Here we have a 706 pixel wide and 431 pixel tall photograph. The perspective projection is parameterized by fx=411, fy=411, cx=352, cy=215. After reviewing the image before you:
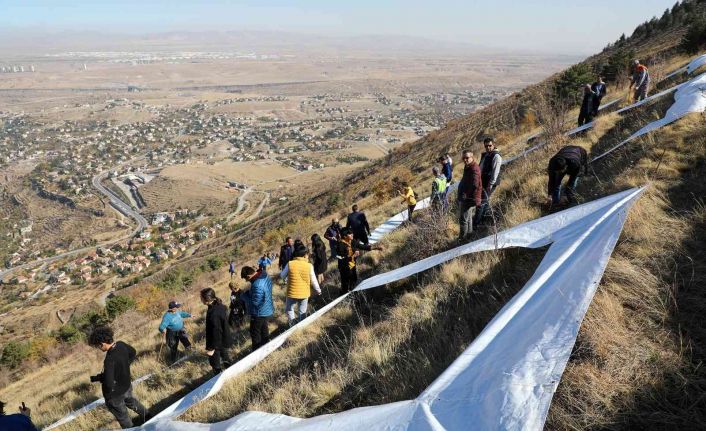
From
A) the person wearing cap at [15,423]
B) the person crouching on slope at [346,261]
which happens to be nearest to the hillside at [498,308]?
the person crouching on slope at [346,261]

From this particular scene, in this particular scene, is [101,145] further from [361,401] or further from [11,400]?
[361,401]

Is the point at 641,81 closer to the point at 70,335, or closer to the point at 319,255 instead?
the point at 319,255

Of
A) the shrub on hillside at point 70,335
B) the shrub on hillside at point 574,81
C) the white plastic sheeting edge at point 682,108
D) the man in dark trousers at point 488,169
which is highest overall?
the shrub on hillside at point 574,81

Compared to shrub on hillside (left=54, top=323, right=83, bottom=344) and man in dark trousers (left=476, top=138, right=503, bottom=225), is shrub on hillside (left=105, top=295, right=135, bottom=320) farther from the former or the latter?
man in dark trousers (left=476, top=138, right=503, bottom=225)

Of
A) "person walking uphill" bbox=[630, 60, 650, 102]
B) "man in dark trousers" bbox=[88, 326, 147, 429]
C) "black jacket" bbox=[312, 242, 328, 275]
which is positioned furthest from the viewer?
"person walking uphill" bbox=[630, 60, 650, 102]

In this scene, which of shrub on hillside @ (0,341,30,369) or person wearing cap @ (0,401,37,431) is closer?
person wearing cap @ (0,401,37,431)

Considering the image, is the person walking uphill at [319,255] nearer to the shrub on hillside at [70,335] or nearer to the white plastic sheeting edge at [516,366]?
the white plastic sheeting edge at [516,366]

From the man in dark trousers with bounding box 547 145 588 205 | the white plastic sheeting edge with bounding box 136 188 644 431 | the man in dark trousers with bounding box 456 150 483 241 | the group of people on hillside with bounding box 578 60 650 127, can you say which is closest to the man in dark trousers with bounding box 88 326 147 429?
the white plastic sheeting edge with bounding box 136 188 644 431
